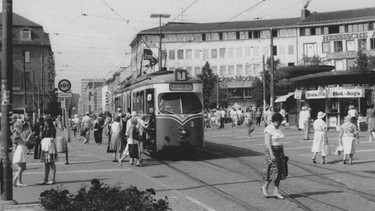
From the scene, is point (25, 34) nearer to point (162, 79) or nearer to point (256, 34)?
point (256, 34)

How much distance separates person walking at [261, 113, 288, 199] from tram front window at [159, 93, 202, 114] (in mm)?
7996

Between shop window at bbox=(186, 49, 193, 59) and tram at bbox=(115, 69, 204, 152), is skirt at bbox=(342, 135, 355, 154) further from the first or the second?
shop window at bbox=(186, 49, 193, 59)

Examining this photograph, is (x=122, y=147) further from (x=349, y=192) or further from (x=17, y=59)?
(x=17, y=59)

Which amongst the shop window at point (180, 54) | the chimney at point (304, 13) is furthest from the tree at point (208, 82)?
the chimney at point (304, 13)

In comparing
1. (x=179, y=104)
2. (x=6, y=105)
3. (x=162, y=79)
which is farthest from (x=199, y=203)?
(x=162, y=79)

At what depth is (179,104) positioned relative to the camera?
18.7 metres

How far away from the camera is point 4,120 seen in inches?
405

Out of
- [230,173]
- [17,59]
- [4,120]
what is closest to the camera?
[4,120]

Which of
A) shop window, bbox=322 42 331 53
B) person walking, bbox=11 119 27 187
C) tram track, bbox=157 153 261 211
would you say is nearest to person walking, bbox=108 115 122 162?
tram track, bbox=157 153 261 211

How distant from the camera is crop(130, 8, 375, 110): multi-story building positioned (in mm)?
91000

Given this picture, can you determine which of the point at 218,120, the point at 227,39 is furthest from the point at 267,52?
the point at 218,120

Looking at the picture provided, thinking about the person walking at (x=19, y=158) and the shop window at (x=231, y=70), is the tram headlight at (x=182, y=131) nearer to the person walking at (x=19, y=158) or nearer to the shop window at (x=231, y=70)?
the person walking at (x=19, y=158)

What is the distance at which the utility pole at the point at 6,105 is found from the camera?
1008 cm

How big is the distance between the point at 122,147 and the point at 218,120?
23292 millimetres
